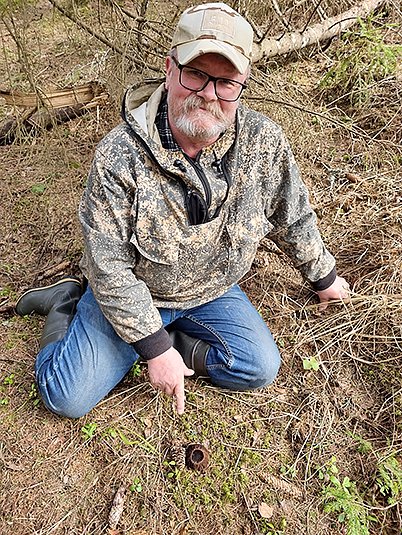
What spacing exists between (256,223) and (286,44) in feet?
8.38

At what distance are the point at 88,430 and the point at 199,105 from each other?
1455 mm

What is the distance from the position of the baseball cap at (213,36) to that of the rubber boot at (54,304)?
1359mm

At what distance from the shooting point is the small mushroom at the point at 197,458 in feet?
7.26

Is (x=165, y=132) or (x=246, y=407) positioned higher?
(x=165, y=132)

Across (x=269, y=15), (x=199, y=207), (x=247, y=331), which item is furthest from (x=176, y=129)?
(x=269, y=15)

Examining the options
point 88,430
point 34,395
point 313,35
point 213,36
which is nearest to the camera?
point 213,36

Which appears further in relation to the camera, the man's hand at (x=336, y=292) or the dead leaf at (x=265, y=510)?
the man's hand at (x=336, y=292)

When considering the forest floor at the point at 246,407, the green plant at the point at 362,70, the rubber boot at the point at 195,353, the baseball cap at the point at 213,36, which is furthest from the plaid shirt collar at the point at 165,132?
the green plant at the point at 362,70

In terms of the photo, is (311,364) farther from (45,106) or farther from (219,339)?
(45,106)

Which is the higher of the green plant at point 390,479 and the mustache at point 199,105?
the mustache at point 199,105

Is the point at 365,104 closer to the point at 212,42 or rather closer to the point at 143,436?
the point at 212,42

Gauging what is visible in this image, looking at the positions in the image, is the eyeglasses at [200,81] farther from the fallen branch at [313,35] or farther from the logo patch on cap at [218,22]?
the fallen branch at [313,35]

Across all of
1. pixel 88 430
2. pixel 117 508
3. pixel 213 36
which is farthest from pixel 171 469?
pixel 213 36

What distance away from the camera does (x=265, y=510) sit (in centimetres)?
215
